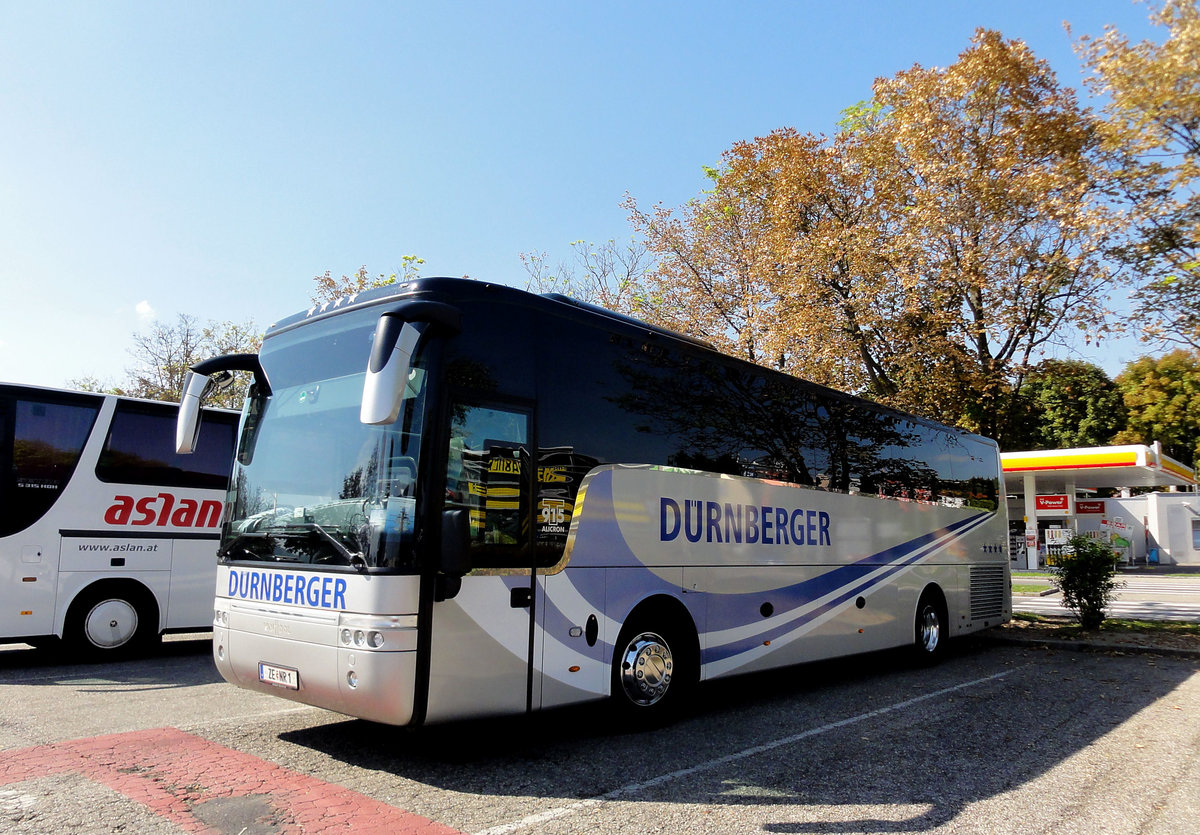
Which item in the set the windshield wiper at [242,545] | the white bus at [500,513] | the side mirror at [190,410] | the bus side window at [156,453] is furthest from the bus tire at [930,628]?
the bus side window at [156,453]

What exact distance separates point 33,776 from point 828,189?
61.8 ft

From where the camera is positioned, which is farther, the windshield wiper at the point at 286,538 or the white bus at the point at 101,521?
the white bus at the point at 101,521

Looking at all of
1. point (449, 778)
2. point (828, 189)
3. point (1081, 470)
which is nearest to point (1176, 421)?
point (1081, 470)

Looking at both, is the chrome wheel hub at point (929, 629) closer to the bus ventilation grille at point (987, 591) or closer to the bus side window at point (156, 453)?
the bus ventilation grille at point (987, 591)

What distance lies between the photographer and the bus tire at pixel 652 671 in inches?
263

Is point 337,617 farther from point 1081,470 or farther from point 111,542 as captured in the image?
point 1081,470

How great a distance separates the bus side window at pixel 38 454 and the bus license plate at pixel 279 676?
5925 mm

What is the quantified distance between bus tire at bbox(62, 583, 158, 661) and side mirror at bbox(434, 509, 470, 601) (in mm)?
7264

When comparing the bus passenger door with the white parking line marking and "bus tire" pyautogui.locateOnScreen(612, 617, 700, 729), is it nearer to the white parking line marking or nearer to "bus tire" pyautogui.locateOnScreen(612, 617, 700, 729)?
the white parking line marking

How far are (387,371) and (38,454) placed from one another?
24.6ft

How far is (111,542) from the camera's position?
1023 cm

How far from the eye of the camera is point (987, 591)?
13031 millimetres

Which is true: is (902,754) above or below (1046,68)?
below

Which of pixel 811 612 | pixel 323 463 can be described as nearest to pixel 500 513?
pixel 323 463
